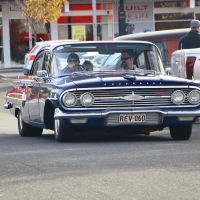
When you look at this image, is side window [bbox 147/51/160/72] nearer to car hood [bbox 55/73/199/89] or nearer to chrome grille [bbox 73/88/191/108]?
car hood [bbox 55/73/199/89]

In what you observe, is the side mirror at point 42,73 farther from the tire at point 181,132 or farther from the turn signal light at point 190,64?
the turn signal light at point 190,64

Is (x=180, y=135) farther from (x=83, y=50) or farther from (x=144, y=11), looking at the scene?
(x=144, y=11)

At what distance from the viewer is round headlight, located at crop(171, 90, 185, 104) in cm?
1079

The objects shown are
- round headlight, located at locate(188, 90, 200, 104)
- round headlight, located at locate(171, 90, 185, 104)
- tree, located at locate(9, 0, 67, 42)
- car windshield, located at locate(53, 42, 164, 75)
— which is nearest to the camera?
round headlight, located at locate(171, 90, 185, 104)

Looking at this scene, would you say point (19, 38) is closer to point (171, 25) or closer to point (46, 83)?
point (171, 25)

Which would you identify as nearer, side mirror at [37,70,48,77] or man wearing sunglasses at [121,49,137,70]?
side mirror at [37,70,48,77]

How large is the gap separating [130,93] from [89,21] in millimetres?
35348

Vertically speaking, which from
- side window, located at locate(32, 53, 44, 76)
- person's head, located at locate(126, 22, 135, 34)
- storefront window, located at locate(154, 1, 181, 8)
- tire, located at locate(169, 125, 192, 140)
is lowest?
tire, located at locate(169, 125, 192, 140)

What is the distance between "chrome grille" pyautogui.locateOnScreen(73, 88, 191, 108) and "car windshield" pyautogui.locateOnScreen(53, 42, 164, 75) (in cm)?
119

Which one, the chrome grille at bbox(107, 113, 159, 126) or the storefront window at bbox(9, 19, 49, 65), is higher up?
the storefront window at bbox(9, 19, 49, 65)

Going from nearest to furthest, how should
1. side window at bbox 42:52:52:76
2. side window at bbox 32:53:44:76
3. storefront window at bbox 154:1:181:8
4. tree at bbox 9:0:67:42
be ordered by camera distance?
side window at bbox 42:52:52:76 → side window at bbox 32:53:44:76 → tree at bbox 9:0:67:42 → storefront window at bbox 154:1:181:8

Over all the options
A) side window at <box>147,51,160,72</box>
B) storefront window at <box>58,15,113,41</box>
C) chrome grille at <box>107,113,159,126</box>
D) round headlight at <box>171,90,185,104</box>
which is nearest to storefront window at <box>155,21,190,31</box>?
storefront window at <box>58,15,113,41</box>

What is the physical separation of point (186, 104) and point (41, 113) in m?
2.19

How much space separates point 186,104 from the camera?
10.9m
